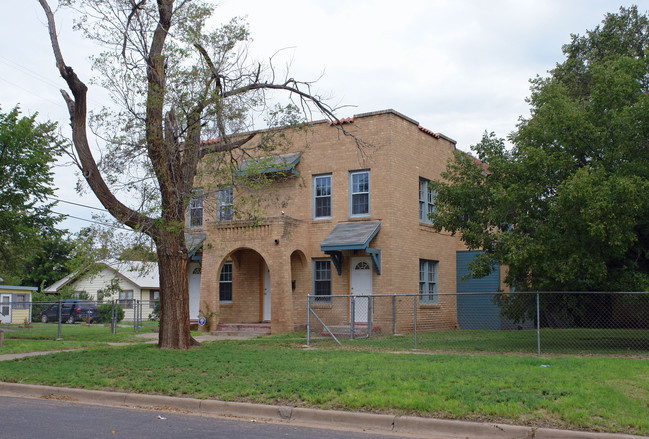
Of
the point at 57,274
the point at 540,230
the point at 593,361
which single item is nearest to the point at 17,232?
the point at 540,230

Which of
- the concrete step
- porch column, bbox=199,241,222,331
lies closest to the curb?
the concrete step

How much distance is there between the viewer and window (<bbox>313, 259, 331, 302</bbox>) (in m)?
23.3

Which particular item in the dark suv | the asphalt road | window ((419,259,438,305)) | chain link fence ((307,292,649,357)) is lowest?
the dark suv

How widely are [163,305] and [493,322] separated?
14.2 m

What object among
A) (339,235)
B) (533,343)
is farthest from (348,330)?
(533,343)

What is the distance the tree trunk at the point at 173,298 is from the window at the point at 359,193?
27.7 ft

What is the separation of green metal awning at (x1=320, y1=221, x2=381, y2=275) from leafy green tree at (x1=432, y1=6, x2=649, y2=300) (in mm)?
4647

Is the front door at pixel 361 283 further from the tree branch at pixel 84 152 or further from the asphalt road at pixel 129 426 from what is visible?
the asphalt road at pixel 129 426

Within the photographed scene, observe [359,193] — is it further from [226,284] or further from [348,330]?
[226,284]

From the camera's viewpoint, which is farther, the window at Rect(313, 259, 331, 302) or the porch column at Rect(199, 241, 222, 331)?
the porch column at Rect(199, 241, 222, 331)

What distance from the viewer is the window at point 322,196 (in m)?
23.6

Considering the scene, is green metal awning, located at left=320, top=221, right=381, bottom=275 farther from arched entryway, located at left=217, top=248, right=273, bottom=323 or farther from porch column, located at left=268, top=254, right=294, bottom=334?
arched entryway, located at left=217, top=248, right=273, bottom=323

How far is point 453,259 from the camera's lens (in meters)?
26.3

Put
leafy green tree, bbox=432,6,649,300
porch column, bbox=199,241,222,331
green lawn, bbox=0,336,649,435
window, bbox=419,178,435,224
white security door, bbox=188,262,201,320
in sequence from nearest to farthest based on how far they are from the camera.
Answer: green lawn, bbox=0,336,649,435 < leafy green tree, bbox=432,6,649,300 < porch column, bbox=199,241,222,331 < window, bbox=419,178,435,224 < white security door, bbox=188,262,201,320
